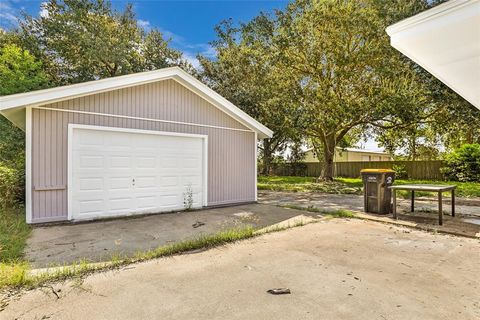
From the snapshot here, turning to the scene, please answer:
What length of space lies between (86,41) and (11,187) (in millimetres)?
9945

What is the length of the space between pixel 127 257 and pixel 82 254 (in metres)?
0.77

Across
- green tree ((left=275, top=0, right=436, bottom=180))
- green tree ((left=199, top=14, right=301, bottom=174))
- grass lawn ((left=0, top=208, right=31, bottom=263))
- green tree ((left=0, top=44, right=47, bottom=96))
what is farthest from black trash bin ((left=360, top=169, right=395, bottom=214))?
green tree ((left=0, top=44, right=47, bottom=96))

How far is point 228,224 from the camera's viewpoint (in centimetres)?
617

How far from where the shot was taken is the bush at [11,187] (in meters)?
7.65

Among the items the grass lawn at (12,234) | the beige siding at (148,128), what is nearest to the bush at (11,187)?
the grass lawn at (12,234)

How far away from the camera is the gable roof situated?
567cm

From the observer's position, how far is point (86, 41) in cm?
1459

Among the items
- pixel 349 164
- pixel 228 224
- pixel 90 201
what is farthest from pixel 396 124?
pixel 90 201

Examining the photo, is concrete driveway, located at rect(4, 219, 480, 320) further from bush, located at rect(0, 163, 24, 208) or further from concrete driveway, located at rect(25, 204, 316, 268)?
bush, located at rect(0, 163, 24, 208)

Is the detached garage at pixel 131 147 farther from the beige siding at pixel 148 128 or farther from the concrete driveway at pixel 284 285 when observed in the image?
the concrete driveway at pixel 284 285

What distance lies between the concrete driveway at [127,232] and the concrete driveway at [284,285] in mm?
944

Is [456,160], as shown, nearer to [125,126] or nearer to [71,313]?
[125,126]

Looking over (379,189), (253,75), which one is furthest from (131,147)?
(253,75)

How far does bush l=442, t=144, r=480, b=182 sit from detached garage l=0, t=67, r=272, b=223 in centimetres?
1346
